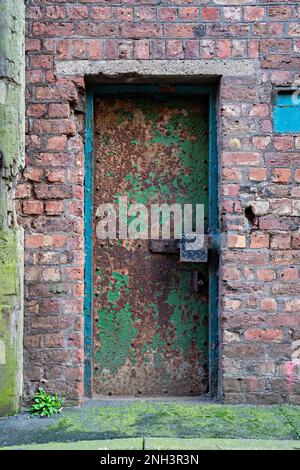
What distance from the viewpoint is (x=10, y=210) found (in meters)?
3.13

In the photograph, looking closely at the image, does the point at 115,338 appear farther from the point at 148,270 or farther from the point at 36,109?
the point at 36,109

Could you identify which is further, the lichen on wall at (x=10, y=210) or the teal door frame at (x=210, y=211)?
the teal door frame at (x=210, y=211)

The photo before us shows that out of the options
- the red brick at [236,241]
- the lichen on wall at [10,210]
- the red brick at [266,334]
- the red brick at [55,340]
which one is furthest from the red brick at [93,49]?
the red brick at [266,334]

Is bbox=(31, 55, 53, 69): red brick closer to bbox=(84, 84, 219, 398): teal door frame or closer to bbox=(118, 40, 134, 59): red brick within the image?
bbox=(84, 84, 219, 398): teal door frame

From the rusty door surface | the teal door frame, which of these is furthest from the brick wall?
the rusty door surface

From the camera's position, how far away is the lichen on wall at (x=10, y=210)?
303 centimetres

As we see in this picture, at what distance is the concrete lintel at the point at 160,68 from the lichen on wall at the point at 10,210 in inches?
12.7

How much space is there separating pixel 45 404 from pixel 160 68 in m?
2.17

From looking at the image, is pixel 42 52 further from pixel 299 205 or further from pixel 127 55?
pixel 299 205

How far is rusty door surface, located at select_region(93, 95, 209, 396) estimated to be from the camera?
11.2 ft

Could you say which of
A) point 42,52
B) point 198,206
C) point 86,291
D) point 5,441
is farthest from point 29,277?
point 42,52

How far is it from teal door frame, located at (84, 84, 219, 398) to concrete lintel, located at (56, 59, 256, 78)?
0.17 meters

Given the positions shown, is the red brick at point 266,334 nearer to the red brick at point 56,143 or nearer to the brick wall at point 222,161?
the brick wall at point 222,161
